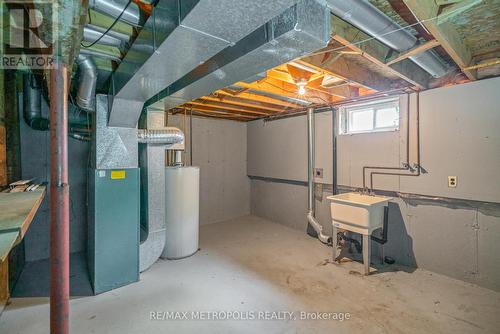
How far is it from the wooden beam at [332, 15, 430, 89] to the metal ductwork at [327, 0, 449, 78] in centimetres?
12

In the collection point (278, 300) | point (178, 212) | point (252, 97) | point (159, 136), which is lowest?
→ point (278, 300)

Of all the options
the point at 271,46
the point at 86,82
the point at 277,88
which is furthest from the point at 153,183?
the point at 271,46

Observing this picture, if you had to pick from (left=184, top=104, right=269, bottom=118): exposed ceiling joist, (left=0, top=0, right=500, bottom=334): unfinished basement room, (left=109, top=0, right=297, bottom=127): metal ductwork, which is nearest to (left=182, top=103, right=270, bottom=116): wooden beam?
(left=184, top=104, right=269, bottom=118): exposed ceiling joist

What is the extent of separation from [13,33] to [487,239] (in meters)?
4.29

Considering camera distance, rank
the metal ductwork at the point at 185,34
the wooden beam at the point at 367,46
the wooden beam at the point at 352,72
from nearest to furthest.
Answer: the metal ductwork at the point at 185,34, the wooden beam at the point at 367,46, the wooden beam at the point at 352,72

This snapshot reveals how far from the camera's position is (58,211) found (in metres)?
1.07

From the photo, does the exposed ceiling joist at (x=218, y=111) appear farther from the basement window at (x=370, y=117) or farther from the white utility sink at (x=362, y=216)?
the white utility sink at (x=362, y=216)

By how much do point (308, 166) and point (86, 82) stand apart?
3169 mm

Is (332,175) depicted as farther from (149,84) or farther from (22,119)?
(22,119)

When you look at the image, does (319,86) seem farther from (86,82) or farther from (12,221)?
(12,221)

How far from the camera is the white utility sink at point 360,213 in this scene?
2.58m

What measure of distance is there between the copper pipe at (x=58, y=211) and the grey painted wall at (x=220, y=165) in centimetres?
318

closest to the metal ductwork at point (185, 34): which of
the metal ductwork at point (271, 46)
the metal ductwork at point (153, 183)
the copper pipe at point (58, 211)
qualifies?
the metal ductwork at point (271, 46)

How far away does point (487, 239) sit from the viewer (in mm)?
2328
